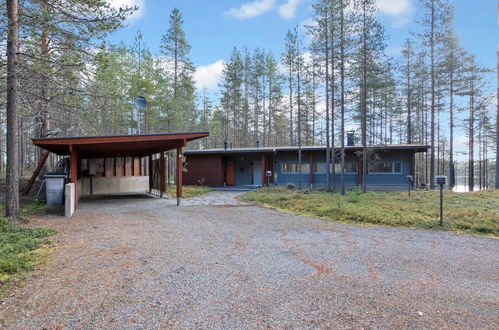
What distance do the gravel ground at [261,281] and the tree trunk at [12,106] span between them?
1823mm

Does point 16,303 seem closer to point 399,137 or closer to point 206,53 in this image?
point 206,53

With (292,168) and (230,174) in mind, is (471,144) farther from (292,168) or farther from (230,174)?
(230,174)

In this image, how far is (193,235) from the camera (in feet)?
19.6

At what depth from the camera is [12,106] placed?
649 cm

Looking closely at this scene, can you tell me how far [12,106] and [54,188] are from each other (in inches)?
176

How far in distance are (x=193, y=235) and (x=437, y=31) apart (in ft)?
65.6

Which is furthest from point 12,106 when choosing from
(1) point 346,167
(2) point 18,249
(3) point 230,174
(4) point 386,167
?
(4) point 386,167

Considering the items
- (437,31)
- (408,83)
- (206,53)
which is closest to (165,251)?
(206,53)

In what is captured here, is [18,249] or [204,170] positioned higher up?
[204,170]

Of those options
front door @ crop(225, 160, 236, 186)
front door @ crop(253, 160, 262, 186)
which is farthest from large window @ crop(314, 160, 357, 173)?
front door @ crop(225, 160, 236, 186)

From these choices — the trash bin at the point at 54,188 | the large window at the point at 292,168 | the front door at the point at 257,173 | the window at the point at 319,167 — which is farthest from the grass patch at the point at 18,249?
the window at the point at 319,167

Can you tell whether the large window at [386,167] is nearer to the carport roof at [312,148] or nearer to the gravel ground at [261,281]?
the carport roof at [312,148]

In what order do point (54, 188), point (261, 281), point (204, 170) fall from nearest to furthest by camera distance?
1. point (261, 281)
2. point (54, 188)
3. point (204, 170)

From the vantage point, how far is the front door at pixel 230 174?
67.6 feet
